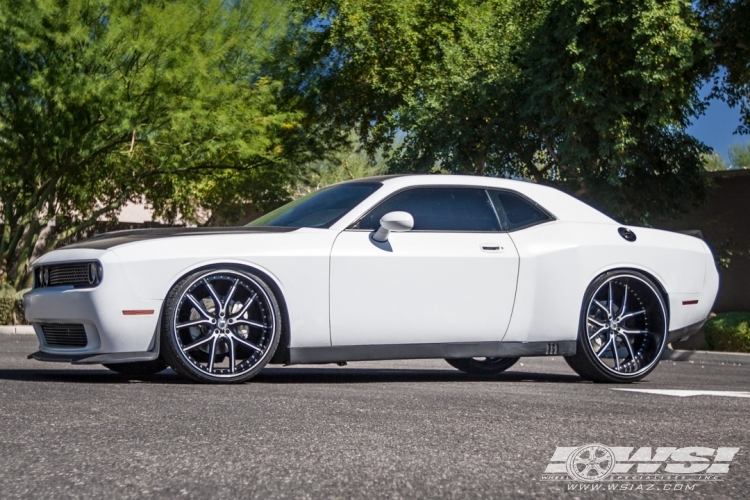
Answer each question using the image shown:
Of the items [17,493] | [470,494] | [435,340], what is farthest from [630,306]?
[17,493]

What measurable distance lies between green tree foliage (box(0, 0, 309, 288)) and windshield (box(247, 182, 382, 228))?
13644 millimetres

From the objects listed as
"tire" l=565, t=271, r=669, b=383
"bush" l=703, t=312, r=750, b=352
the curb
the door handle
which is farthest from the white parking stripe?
the curb

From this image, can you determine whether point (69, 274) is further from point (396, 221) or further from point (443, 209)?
point (443, 209)

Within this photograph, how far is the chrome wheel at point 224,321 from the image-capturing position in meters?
6.56

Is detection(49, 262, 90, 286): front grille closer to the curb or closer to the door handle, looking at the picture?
the door handle

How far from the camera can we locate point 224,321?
6.64 m

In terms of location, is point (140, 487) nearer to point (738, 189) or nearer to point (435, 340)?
point (435, 340)

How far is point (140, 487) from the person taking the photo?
10.8 feet

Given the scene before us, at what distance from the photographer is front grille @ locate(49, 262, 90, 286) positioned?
6.68 m

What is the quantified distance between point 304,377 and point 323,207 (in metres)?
1.31

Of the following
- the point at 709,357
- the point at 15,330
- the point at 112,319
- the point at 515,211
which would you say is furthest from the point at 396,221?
the point at 15,330

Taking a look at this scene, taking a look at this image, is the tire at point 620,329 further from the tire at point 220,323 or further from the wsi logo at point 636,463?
the wsi logo at point 636,463

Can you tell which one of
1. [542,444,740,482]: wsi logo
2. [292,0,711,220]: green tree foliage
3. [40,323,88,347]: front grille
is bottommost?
[542,444,740,482]: wsi logo

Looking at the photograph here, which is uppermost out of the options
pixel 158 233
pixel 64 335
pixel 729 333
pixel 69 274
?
pixel 158 233
